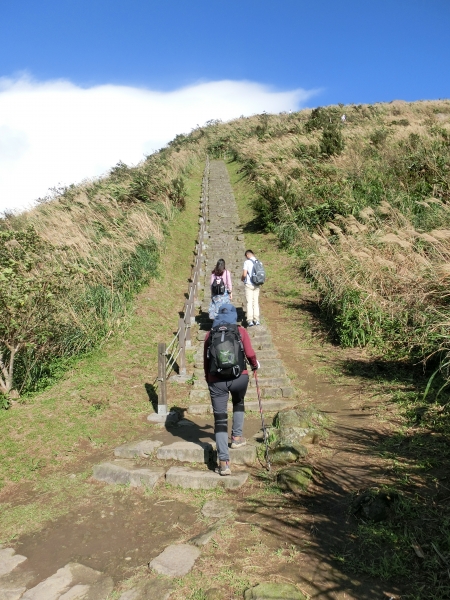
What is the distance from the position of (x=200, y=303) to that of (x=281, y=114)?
35.8 m

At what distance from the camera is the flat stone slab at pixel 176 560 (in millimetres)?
3777

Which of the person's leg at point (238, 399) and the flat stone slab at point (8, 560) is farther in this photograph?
the person's leg at point (238, 399)

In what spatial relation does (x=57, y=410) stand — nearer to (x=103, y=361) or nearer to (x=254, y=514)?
(x=103, y=361)

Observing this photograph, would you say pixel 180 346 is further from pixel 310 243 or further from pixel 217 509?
pixel 310 243

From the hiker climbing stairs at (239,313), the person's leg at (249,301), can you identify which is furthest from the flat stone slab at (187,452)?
the person's leg at (249,301)

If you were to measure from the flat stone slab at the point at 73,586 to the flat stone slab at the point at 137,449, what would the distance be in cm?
199

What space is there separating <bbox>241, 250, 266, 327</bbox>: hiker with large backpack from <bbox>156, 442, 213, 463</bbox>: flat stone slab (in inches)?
159

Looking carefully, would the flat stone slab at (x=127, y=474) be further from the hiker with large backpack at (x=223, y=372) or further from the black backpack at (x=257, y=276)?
the black backpack at (x=257, y=276)

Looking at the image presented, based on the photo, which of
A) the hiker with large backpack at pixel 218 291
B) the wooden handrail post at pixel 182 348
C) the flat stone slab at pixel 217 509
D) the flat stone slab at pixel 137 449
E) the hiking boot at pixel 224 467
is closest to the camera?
the flat stone slab at pixel 217 509

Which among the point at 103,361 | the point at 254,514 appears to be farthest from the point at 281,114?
the point at 254,514

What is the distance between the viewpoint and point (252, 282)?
949 centimetres

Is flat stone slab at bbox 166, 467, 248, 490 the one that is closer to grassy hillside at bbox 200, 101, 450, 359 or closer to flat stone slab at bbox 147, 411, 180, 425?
flat stone slab at bbox 147, 411, 180, 425

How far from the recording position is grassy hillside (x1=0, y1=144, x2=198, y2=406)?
7.48m

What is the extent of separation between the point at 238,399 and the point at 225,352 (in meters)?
0.68
